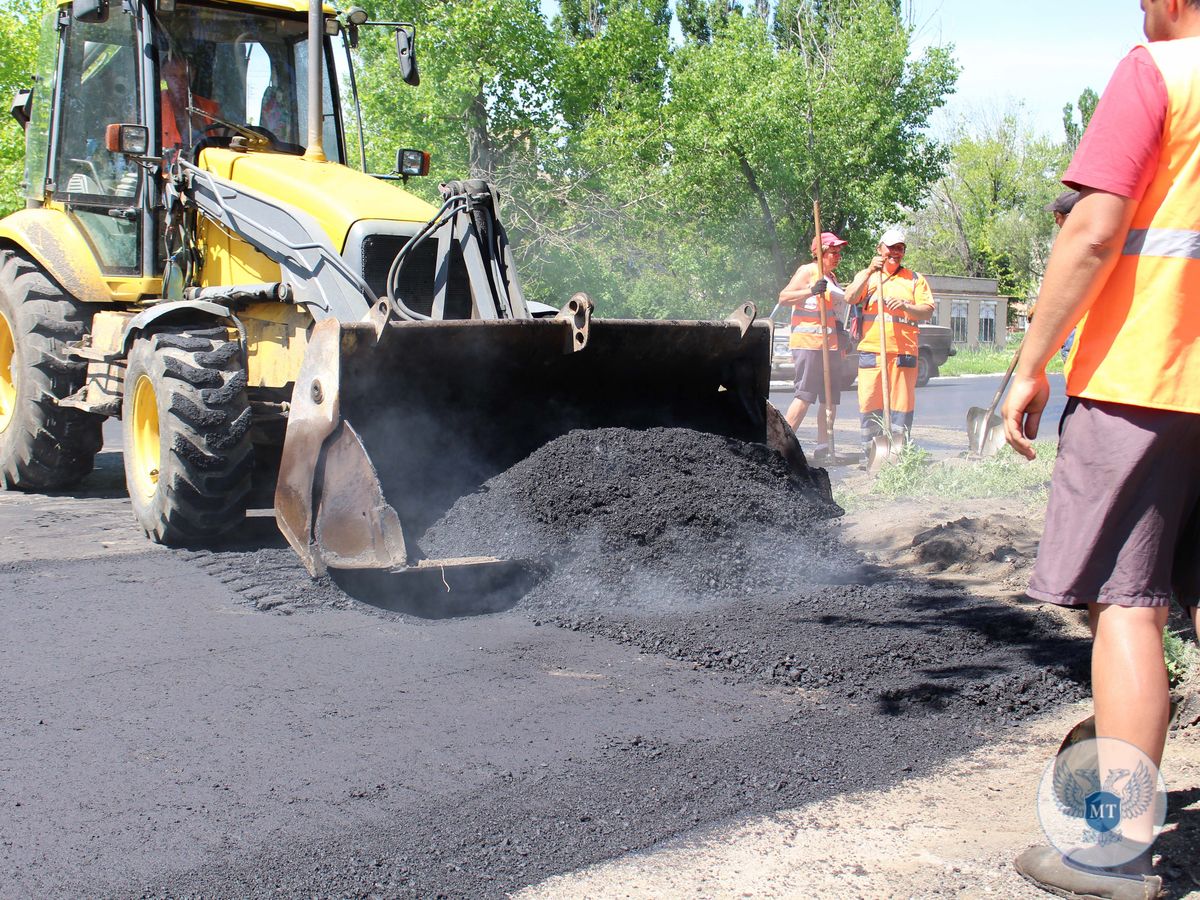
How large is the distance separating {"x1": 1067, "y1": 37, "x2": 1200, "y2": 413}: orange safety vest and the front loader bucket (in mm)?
2984

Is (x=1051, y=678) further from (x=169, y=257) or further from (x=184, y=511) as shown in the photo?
(x=169, y=257)

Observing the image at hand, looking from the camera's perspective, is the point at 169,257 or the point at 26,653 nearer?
the point at 26,653

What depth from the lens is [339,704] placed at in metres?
3.94

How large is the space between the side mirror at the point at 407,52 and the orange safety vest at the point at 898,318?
12.9ft

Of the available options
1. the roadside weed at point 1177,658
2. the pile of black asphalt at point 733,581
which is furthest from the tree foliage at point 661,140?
the roadside weed at point 1177,658

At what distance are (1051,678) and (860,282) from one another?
5.72 meters

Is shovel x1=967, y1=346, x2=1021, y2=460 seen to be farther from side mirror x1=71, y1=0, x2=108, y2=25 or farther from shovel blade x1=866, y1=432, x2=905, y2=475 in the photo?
side mirror x1=71, y1=0, x2=108, y2=25

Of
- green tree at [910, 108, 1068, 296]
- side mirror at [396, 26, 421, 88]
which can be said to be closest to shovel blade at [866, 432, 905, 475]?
side mirror at [396, 26, 421, 88]

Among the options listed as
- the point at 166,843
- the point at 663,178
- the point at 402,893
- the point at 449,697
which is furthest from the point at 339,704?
the point at 663,178

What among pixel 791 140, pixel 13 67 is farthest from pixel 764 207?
pixel 13 67

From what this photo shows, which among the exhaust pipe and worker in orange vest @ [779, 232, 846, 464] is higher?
the exhaust pipe

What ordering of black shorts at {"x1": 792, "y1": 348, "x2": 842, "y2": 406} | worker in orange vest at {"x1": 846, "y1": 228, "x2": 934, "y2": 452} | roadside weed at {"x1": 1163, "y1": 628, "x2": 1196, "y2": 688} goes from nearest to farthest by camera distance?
roadside weed at {"x1": 1163, "y1": 628, "x2": 1196, "y2": 688}, worker in orange vest at {"x1": 846, "y1": 228, "x2": 934, "y2": 452}, black shorts at {"x1": 792, "y1": 348, "x2": 842, "y2": 406}

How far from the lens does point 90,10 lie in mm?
6410

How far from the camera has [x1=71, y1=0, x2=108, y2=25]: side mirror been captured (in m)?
6.39
